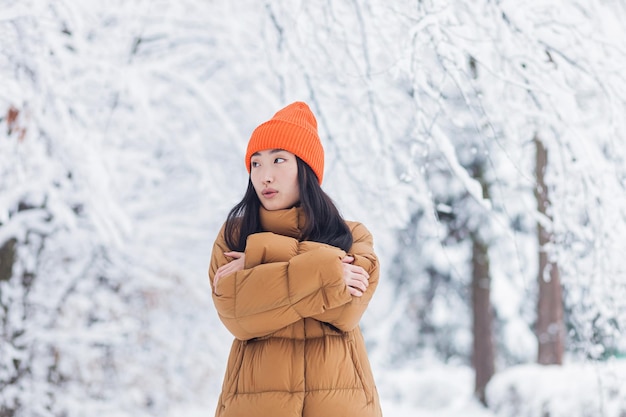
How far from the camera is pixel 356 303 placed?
2418 millimetres

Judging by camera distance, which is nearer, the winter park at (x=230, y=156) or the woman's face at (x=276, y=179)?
the woman's face at (x=276, y=179)

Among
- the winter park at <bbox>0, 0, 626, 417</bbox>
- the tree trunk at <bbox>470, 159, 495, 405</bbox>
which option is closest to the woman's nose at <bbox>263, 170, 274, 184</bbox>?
the winter park at <bbox>0, 0, 626, 417</bbox>

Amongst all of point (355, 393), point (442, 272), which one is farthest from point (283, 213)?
point (442, 272)

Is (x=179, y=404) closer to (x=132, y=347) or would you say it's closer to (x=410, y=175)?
(x=132, y=347)

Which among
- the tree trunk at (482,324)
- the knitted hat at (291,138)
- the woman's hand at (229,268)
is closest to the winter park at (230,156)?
the woman's hand at (229,268)

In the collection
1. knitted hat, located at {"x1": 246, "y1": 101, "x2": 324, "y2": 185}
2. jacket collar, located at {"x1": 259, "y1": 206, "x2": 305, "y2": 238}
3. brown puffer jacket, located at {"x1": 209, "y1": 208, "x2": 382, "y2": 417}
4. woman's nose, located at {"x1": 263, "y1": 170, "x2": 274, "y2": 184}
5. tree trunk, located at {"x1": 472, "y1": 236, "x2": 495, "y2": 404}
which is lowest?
tree trunk, located at {"x1": 472, "y1": 236, "x2": 495, "y2": 404}

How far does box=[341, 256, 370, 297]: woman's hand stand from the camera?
2.38 m

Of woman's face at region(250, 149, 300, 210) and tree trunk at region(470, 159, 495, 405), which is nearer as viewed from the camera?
woman's face at region(250, 149, 300, 210)

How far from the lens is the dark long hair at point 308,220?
8.49 feet

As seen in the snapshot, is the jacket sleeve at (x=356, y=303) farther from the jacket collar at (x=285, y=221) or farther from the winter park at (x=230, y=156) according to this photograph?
the jacket collar at (x=285, y=221)

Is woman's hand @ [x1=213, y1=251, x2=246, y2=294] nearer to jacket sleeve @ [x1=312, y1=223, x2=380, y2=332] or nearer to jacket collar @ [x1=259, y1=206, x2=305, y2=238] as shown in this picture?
jacket collar @ [x1=259, y1=206, x2=305, y2=238]

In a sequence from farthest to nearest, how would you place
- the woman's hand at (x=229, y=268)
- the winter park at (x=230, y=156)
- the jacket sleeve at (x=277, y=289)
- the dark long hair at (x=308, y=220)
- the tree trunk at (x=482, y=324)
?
the tree trunk at (x=482, y=324)
the winter park at (x=230, y=156)
the dark long hair at (x=308, y=220)
the woman's hand at (x=229, y=268)
the jacket sleeve at (x=277, y=289)

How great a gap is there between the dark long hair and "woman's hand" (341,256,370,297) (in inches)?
5.9

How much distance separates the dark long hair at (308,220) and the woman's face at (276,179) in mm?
32
